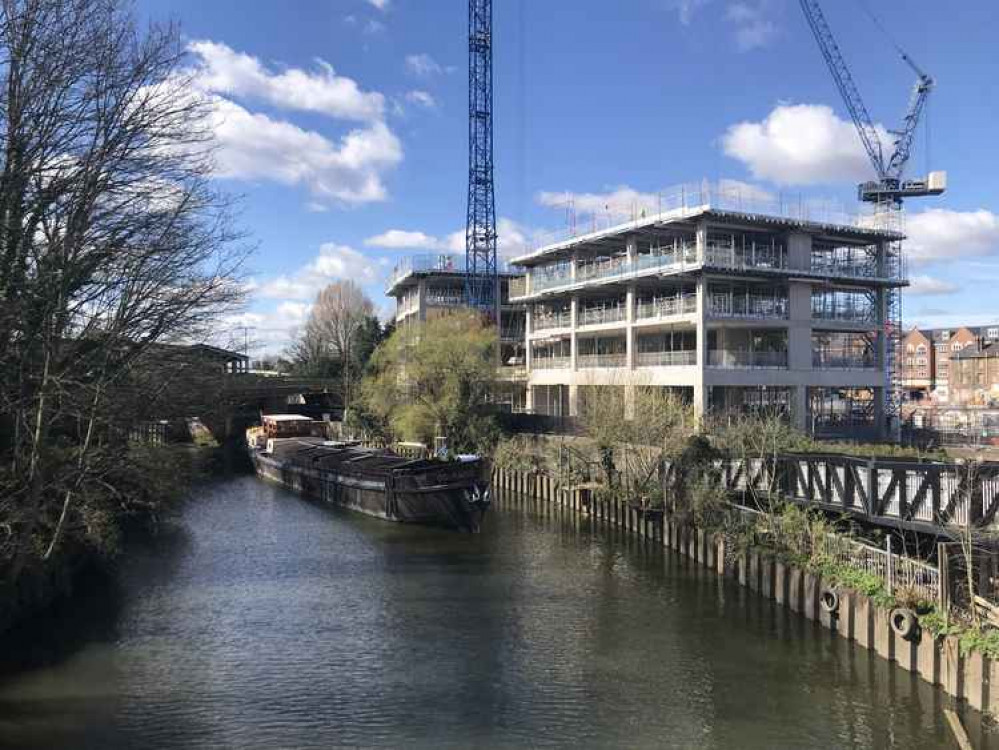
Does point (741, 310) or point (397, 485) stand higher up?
point (741, 310)

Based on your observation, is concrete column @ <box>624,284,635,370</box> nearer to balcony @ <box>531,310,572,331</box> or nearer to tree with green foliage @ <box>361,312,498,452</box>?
balcony @ <box>531,310,572,331</box>

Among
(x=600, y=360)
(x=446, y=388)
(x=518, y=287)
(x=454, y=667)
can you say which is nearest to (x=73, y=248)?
(x=454, y=667)

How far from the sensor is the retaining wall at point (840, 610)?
13859mm

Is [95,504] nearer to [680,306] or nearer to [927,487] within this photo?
[927,487]

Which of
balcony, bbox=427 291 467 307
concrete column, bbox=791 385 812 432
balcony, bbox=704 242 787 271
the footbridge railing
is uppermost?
balcony, bbox=427 291 467 307

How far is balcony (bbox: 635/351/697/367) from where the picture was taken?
4330cm

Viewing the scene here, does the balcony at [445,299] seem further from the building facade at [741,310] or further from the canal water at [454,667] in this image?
the canal water at [454,667]

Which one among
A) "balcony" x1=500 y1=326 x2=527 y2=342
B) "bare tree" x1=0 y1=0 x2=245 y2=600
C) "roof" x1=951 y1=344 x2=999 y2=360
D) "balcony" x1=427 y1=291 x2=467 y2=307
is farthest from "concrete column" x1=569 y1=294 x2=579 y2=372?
"roof" x1=951 y1=344 x2=999 y2=360

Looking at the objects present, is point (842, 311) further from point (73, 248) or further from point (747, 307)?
point (73, 248)

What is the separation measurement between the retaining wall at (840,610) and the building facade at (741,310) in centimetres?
1146

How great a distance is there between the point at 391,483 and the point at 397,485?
387 mm

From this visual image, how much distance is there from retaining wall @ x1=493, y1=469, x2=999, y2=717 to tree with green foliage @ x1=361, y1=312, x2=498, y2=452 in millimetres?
14211

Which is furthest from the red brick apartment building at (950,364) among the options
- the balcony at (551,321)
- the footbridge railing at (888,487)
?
the footbridge railing at (888,487)

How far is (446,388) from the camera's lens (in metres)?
45.3
